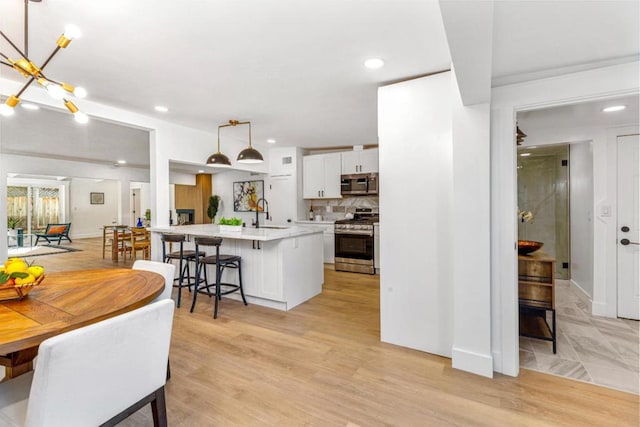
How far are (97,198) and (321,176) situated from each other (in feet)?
34.7

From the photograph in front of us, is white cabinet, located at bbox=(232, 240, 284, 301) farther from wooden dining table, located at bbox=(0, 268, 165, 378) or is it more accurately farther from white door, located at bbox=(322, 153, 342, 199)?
white door, located at bbox=(322, 153, 342, 199)

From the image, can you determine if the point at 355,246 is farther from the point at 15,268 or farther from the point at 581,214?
the point at 15,268

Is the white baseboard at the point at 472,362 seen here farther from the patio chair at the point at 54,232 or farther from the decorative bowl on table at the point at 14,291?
the patio chair at the point at 54,232

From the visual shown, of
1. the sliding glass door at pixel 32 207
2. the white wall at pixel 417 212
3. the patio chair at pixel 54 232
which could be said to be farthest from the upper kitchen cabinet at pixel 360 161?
the sliding glass door at pixel 32 207

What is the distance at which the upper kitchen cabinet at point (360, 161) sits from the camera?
578cm

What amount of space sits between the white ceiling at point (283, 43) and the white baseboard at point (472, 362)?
2134mm

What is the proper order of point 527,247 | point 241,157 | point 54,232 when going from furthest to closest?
point 54,232, point 241,157, point 527,247

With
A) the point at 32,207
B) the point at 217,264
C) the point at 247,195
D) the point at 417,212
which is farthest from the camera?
the point at 32,207

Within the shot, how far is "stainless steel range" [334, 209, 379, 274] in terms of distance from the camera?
5387mm

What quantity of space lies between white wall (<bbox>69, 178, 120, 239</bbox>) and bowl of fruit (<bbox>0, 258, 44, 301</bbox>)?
11185 millimetres

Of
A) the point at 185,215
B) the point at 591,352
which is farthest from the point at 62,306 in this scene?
the point at 185,215

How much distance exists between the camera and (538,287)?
2572mm

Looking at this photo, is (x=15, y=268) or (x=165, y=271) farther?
(x=165, y=271)

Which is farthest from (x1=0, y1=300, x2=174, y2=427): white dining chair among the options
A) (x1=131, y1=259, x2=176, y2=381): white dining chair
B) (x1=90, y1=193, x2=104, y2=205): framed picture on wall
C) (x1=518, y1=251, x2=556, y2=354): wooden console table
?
(x1=90, y1=193, x2=104, y2=205): framed picture on wall
